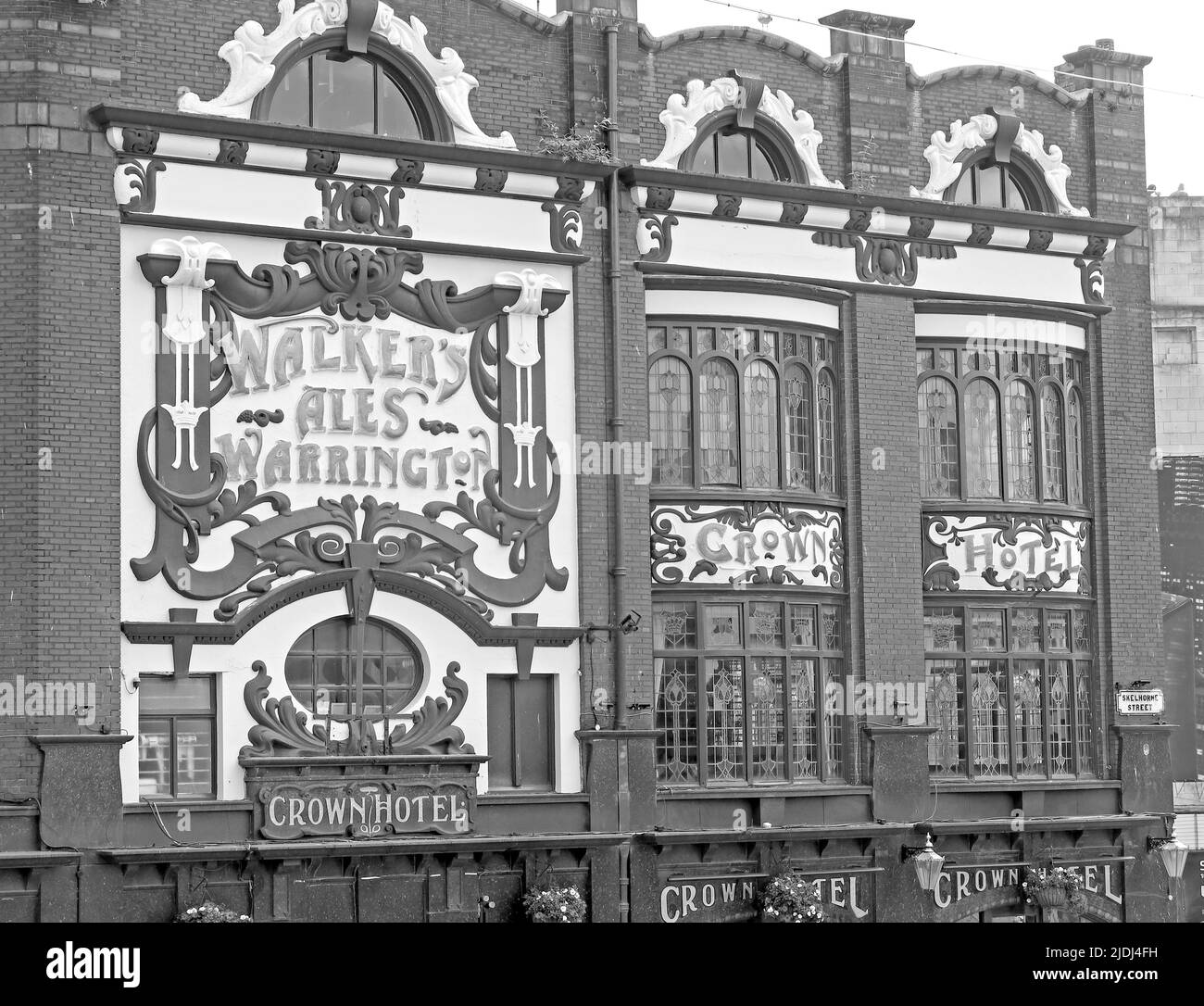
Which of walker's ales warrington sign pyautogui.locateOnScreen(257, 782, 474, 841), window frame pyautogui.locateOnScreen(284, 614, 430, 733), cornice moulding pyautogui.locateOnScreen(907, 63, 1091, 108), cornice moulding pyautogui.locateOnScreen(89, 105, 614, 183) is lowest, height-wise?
walker's ales warrington sign pyautogui.locateOnScreen(257, 782, 474, 841)

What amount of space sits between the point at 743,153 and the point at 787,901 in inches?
416

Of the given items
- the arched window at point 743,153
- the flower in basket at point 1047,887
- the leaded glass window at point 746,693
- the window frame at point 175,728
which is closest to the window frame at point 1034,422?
the leaded glass window at point 746,693

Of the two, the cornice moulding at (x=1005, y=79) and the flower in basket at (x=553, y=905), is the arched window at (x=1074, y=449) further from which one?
the flower in basket at (x=553, y=905)

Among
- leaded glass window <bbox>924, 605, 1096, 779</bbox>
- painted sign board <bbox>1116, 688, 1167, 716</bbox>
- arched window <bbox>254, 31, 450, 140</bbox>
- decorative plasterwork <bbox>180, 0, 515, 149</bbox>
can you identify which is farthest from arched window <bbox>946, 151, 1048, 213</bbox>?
arched window <bbox>254, 31, 450, 140</bbox>

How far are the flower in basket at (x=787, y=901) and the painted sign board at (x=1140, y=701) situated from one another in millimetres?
6741

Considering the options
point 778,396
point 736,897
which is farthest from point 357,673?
point 778,396

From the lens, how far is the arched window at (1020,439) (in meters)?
31.5

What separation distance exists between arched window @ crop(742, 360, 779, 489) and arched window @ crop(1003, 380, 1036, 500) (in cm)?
421

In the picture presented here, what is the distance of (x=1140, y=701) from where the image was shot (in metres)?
32.1

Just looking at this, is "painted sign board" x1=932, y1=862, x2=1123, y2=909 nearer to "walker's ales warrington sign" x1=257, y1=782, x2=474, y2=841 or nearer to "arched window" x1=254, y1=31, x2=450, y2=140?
"walker's ales warrington sign" x1=257, y1=782, x2=474, y2=841

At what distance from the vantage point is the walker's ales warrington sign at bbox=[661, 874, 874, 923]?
2770 centimetres

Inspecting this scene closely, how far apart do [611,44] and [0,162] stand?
847cm

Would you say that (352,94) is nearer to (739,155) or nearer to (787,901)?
(739,155)

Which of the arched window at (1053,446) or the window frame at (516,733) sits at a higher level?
the arched window at (1053,446)
